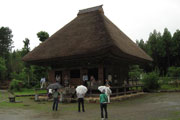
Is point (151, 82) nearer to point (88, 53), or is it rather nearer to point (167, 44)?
point (88, 53)

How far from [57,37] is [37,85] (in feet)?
48.8

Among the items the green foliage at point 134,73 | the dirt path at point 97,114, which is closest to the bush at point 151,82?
the dirt path at point 97,114

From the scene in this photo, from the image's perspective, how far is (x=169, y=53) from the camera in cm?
5072

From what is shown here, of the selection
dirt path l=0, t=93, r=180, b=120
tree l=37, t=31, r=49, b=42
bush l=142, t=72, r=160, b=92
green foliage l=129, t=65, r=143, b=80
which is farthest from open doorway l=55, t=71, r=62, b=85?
green foliage l=129, t=65, r=143, b=80

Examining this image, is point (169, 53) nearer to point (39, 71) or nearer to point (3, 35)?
point (39, 71)

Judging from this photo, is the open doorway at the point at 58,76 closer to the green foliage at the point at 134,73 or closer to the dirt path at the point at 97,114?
the dirt path at the point at 97,114

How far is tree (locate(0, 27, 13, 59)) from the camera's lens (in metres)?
56.7

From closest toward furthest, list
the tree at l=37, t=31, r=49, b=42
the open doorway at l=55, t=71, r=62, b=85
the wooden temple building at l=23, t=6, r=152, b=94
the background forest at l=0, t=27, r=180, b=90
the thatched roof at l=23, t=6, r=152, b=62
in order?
the thatched roof at l=23, t=6, r=152, b=62 < the wooden temple building at l=23, t=6, r=152, b=94 < the open doorway at l=55, t=71, r=62, b=85 < the tree at l=37, t=31, r=49, b=42 < the background forest at l=0, t=27, r=180, b=90

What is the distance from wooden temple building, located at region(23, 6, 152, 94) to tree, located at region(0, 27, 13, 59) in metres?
39.4

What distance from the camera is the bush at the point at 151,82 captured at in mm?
26172

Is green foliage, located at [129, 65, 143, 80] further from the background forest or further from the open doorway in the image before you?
the open doorway

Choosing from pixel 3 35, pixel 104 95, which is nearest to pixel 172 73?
pixel 104 95

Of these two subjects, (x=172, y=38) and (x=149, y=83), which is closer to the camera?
(x=149, y=83)

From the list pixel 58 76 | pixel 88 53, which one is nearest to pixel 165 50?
pixel 58 76
